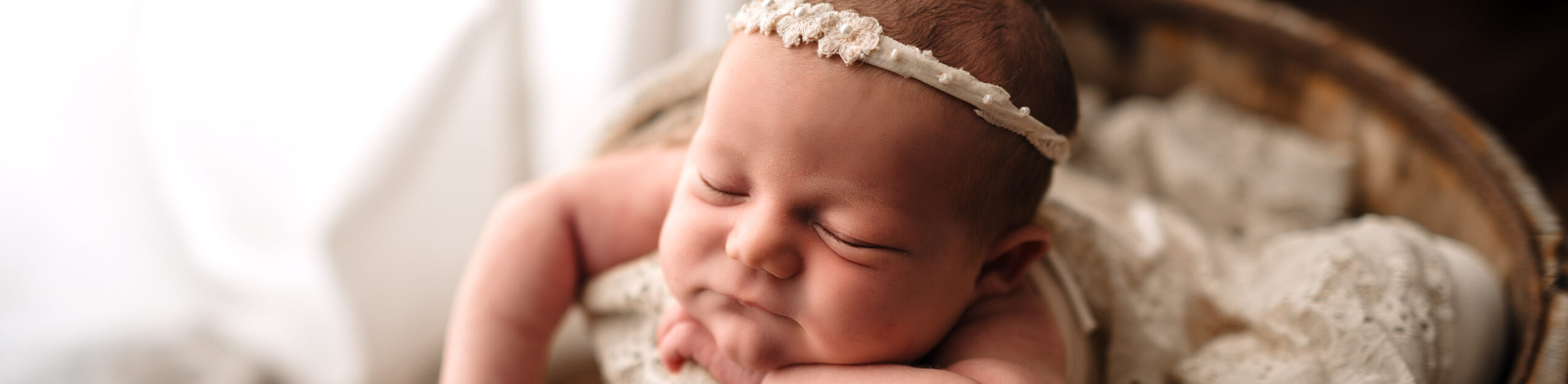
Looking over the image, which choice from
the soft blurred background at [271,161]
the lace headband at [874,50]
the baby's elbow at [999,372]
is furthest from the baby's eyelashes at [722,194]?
the soft blurred background at [271,161]

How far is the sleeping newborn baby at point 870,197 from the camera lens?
0.67m

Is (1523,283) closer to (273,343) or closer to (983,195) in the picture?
(983,195)

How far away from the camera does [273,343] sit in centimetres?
119

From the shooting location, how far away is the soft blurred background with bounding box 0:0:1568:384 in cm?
91

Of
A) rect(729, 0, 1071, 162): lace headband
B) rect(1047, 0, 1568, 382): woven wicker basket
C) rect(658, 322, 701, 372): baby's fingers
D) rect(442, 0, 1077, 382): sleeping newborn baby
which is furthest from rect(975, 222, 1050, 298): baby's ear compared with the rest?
rect(1047, 0, 1568, 382): woven wicker basket

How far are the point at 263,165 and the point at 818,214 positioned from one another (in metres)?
0.69

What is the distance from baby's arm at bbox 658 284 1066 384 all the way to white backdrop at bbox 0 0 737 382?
1.47 ft

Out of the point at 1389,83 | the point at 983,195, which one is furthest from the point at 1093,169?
the point at 983,195

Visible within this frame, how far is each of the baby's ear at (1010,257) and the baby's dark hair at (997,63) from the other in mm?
17

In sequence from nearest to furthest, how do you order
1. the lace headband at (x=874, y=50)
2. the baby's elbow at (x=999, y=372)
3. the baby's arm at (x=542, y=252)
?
the lace headband at (x=874, y=50)
the baby's elbow at (x=999, y=372)
the baby's arm at (x=542, y=252)

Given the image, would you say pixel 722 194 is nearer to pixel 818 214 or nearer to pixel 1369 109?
pixel 818 214

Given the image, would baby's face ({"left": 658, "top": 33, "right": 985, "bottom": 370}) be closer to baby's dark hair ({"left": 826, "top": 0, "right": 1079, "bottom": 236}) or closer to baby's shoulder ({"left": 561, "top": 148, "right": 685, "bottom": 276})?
baby's dark hair ({"left": 826, "top": 0, "right": 1079, "bottom": 236})

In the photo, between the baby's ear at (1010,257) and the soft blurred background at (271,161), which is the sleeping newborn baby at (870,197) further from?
the soft blurred background at (271,161)

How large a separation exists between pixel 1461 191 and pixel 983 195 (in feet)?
2.43
